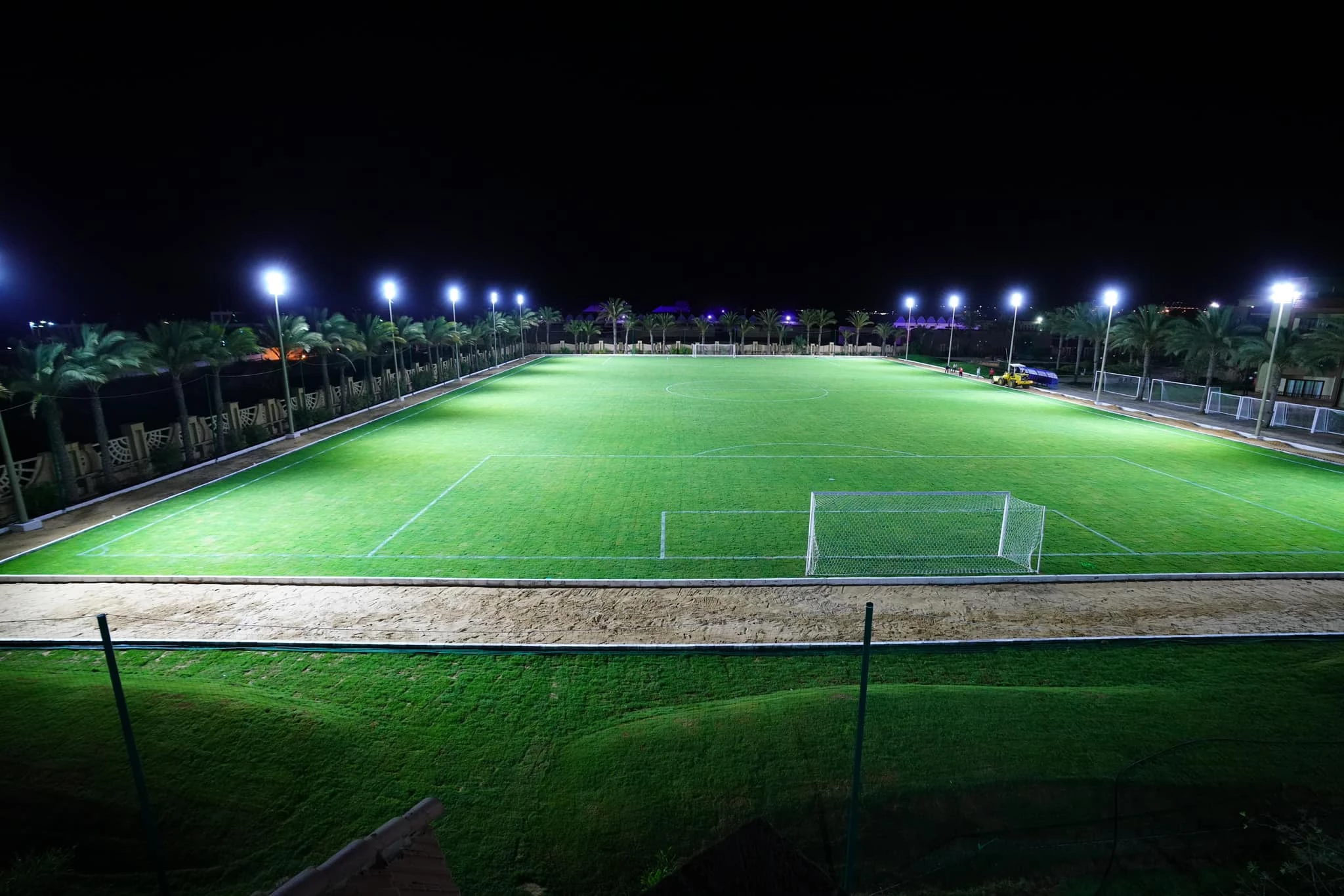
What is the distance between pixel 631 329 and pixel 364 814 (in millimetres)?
102121

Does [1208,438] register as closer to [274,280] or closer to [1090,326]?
[1090,326]

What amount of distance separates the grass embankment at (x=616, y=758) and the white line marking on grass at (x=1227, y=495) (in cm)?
1010

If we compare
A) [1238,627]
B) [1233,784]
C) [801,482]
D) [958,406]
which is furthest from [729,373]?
[1233,784]

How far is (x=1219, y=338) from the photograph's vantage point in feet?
131

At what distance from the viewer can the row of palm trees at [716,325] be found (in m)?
93.5

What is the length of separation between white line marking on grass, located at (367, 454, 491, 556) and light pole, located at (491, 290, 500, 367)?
120ft

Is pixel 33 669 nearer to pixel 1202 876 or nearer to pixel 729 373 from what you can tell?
pixel 1202 876

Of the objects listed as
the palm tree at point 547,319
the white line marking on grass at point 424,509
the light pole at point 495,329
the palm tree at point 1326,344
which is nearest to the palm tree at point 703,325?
the palm tree at point 547,319

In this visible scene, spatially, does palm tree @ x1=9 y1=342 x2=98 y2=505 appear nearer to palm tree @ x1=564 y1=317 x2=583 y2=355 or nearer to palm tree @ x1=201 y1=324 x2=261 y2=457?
palm tree @ x1=201 y1=324 x2=261 y2=457

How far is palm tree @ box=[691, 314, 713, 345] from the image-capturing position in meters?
101

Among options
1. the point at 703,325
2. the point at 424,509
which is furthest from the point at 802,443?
the point at 703,325

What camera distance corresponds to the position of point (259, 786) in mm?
6953

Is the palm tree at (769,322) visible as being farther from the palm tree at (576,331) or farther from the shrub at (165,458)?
the shrub at (165,458)

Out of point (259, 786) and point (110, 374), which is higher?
point (110, 374)
